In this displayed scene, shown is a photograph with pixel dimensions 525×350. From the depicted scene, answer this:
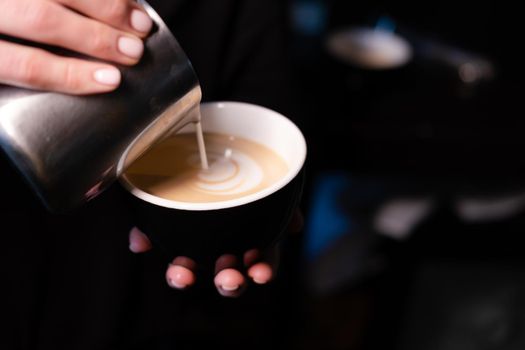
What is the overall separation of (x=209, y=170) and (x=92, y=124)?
0.21m

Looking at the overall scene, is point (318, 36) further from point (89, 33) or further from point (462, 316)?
point (89, 33)

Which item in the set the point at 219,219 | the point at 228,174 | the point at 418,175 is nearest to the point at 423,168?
the point at 418,175

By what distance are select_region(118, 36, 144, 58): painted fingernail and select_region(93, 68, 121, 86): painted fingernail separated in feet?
0.06

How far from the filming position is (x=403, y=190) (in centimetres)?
129

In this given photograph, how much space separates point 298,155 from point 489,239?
24.5 inches

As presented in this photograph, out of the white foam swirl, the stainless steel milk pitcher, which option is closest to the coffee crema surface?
the white foam swirl

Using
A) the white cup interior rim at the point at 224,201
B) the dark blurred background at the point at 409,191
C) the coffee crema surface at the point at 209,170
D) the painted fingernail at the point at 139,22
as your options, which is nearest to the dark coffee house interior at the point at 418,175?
the dark blurred background at the point at 409,191

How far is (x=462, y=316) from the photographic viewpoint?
0.95 m

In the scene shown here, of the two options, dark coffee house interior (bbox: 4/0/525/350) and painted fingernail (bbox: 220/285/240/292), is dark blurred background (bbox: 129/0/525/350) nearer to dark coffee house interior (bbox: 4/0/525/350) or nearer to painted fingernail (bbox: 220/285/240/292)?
dark coffee house interior (bbox: 4/0/525/350)

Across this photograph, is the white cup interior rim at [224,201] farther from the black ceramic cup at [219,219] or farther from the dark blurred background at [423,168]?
the dark blurred background at [423,168]

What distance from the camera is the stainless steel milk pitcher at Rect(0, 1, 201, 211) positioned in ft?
1.29

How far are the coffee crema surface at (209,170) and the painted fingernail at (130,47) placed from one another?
0.17 m

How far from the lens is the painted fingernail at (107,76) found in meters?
0.41

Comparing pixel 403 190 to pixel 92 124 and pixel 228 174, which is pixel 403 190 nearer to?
pixel 228 174
